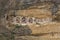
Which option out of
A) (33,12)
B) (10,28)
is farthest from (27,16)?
(10,28)

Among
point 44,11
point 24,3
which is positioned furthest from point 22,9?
point 44,11

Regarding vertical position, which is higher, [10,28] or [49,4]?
[49,4]

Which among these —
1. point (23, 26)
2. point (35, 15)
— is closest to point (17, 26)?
point (23, 26)

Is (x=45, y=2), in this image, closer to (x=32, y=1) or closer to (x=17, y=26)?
(x=32, y=1)

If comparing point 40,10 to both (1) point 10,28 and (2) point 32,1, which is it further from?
(1) point 10,28

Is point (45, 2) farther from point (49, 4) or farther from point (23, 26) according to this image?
point (23, 26)

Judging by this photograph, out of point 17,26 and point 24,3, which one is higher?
point 24,3

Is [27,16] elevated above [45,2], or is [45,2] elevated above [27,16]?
[45,2]
